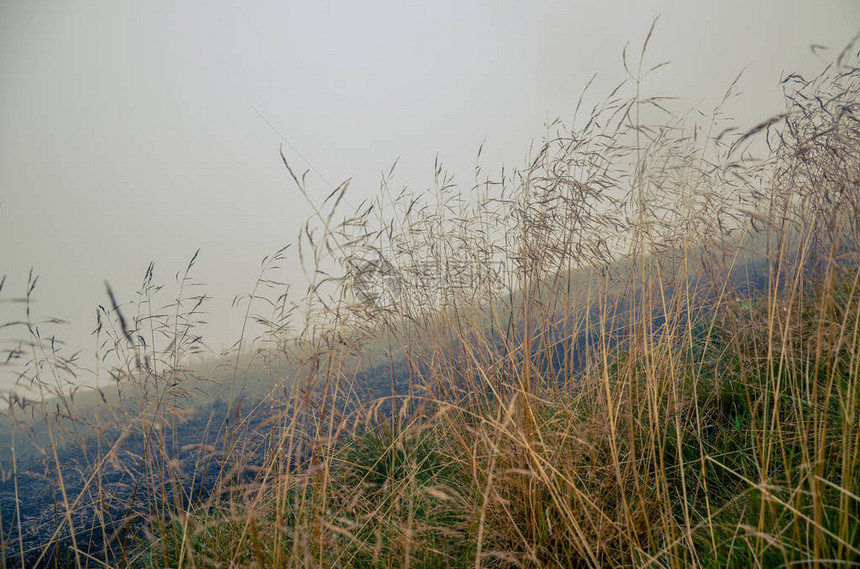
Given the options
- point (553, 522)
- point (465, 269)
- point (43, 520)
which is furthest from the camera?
point (465, 269)

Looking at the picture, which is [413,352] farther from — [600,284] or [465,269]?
[600,284]

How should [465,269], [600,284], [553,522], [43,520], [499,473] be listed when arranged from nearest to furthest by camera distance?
[553,522]
[499,473]
[600,284]
[43,520]
[465,269]

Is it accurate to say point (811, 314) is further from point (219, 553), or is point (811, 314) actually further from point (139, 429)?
point (139, 429)

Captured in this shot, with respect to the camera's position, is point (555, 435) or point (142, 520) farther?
point (142, 520)

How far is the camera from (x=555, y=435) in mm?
1976

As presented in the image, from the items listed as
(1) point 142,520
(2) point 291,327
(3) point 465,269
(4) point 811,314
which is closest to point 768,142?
(4) point 811,314

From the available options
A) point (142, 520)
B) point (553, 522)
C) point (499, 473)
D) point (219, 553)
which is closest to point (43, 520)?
point (142, 520)

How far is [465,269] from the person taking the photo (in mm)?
3047

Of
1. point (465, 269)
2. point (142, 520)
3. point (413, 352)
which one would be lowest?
point (142, 520)

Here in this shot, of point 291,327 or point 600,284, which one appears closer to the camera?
point 600,284

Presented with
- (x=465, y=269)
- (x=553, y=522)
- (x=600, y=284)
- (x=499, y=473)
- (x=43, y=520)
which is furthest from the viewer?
(x=465, y=269)

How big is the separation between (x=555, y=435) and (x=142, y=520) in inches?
96.3

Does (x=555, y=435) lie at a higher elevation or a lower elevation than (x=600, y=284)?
lower

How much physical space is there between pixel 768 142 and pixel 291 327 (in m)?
3.14
